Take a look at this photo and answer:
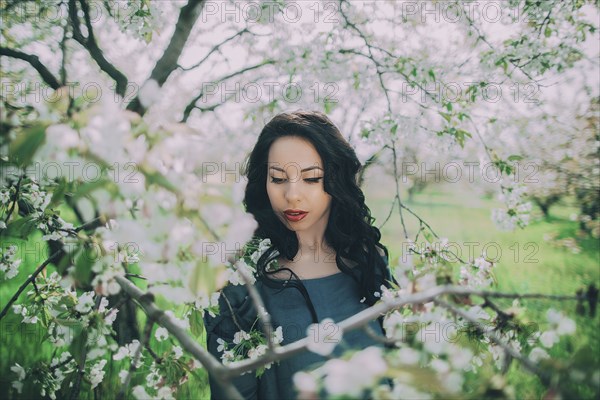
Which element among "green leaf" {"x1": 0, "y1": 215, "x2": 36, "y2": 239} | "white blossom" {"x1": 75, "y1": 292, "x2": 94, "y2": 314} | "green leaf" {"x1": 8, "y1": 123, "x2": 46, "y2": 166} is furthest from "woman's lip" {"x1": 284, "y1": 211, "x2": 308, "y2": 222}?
"green leaf" {"x1": 8, "y1": 123, "x2": 46, "y2": 166}

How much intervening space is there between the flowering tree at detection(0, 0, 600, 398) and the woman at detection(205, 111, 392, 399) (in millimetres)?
107

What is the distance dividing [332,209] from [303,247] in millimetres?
207

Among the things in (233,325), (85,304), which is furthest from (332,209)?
(85,304)

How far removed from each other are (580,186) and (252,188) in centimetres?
652

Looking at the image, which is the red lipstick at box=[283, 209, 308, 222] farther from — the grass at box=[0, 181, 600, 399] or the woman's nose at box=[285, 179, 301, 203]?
the grass at box=[0, 181, 600, 399]

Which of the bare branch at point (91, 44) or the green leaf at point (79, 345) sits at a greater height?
the bare branch at point (91, 44)

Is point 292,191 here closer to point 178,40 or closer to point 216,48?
point 178,40

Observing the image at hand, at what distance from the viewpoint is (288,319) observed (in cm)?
164

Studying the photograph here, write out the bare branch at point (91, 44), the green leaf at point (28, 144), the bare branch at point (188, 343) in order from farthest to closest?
1. the bare branch at point (91, 44)
2. the bare branch at point (188, 343)
3. the green leaf at point (28, 144)

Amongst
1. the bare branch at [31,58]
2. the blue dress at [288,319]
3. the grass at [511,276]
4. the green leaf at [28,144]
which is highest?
the bare branch at [31,58]

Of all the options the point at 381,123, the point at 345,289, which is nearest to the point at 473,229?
the point at 381,123

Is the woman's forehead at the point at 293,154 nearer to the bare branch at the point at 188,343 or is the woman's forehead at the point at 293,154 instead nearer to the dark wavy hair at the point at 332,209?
the dark wavy hair at the point at 332,209

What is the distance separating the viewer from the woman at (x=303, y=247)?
161cm

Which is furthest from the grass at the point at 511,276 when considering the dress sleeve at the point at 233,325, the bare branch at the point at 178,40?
the bare branch at the point at 178,40
